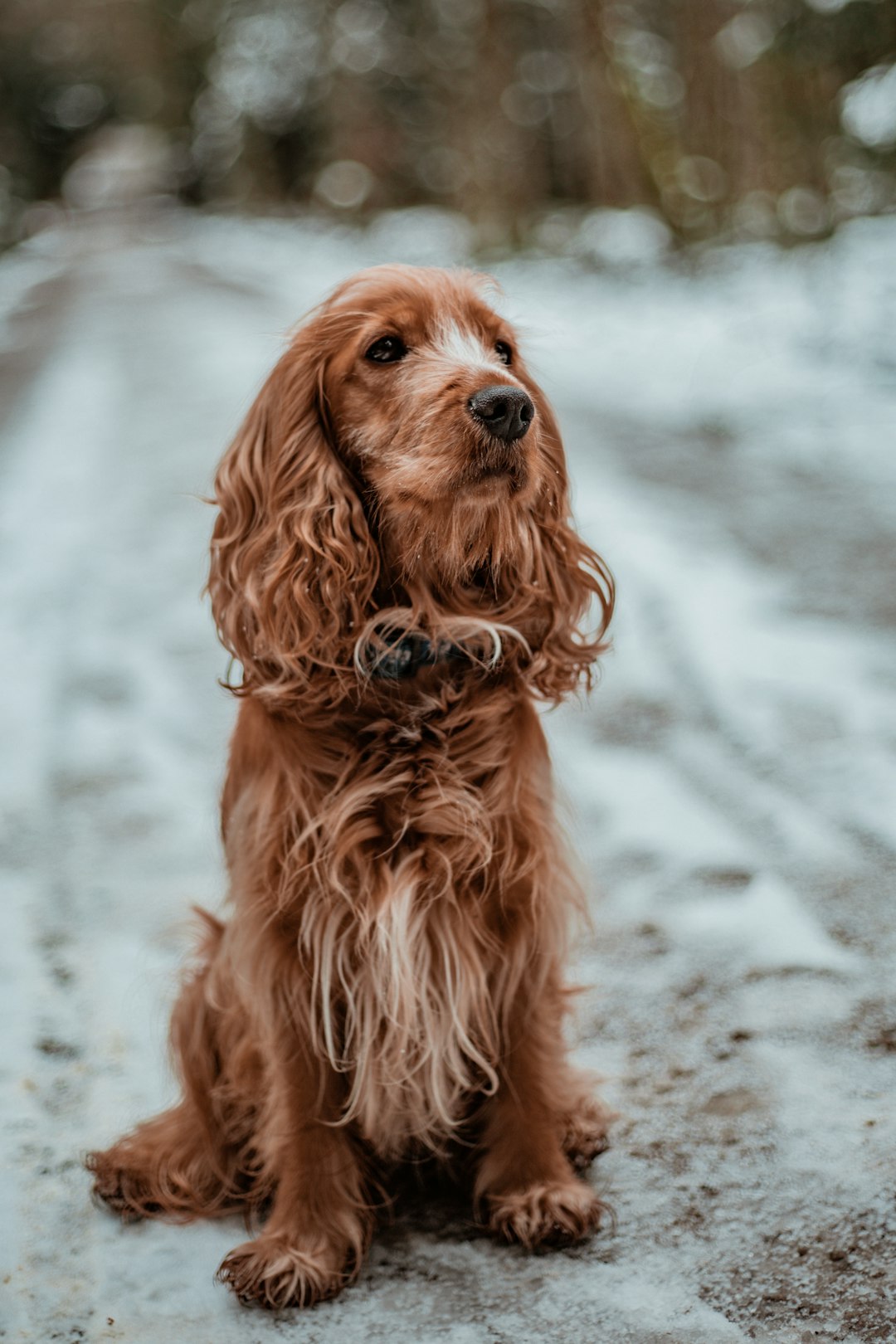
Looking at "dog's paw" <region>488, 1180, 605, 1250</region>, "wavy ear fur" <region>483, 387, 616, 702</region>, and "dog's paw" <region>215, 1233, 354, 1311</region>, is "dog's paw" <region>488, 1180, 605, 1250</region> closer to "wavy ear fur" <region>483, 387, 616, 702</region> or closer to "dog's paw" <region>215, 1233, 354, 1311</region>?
"dog's paw" <region>215, 1233, 354, 1311</region>

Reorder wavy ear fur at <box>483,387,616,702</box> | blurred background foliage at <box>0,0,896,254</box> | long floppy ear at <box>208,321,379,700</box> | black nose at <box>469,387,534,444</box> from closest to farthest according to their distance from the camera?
black nose at <box>469,387,534,444</box>
long floppy ear at <box>208,321,379,700</box>
wavy ear fur at <box>483,387,616,702</box>
blurred background foliage at <box>0,0,896,254</box>

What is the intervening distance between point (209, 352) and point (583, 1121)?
32.1 ft

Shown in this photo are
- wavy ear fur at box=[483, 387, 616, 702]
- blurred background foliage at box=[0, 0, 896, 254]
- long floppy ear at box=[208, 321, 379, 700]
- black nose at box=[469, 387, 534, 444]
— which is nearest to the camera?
black nose at box=[469, 387, 534, 444]

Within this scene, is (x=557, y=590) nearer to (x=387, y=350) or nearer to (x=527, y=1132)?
(x=387, y=350)

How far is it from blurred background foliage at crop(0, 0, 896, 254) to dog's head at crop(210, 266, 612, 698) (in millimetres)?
6423

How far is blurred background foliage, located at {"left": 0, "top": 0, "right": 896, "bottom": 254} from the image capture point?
8656mm

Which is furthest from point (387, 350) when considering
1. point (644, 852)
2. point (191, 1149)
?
point (644, 852)

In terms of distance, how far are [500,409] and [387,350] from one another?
32 centimetres

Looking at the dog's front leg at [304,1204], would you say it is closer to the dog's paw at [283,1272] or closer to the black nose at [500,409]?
the dog's paw at [283,1272]

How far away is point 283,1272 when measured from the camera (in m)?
2.15

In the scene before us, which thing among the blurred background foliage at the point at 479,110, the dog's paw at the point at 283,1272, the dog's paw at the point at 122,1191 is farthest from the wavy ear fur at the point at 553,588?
the blurred background foliage at the point at 479,110

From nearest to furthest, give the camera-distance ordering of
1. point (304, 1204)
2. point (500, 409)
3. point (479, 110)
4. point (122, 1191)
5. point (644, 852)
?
point (500, 409) → point (304, 1204) → point (122, 1191) → point (644, 852) → point (479, 110)

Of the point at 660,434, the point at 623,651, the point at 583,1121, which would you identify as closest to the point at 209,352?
the point at 660,434

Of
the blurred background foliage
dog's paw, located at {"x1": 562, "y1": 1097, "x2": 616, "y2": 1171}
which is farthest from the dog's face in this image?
the blurred background foliage
